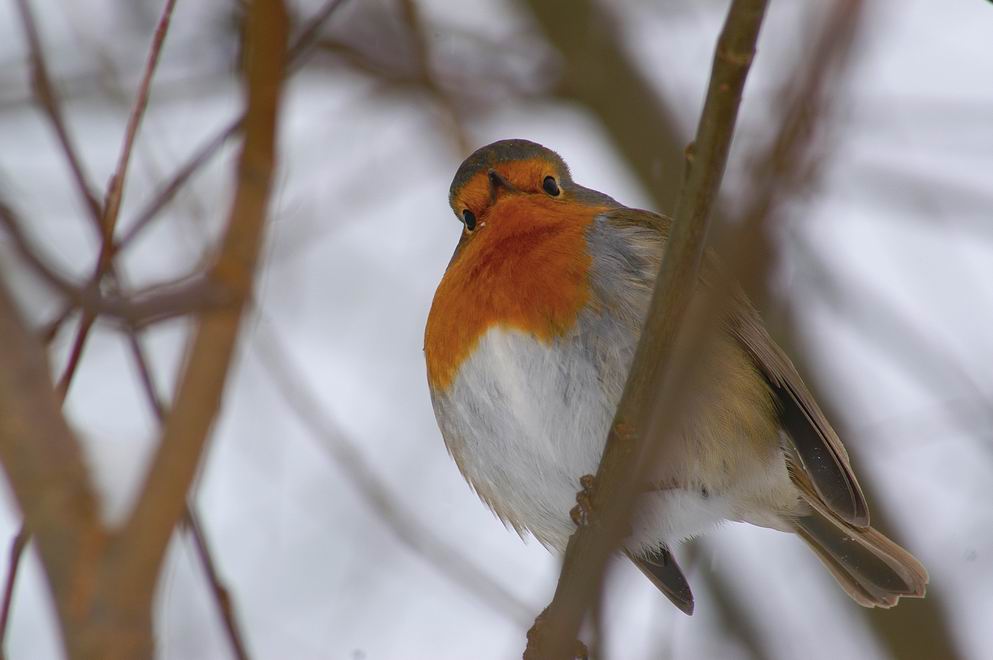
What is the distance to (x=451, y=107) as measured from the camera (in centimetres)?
534

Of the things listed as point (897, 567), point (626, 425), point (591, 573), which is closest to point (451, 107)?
point (897, 567)

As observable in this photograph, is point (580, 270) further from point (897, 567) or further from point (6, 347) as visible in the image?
point (6, 347)

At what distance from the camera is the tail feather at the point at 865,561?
396 centimetres

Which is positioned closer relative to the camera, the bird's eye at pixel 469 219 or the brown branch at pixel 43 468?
the brown branch at pixel 43 468

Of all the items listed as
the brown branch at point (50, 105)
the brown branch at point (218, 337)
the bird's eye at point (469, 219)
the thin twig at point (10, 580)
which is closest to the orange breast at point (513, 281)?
the bird's eye at point (469, 219)

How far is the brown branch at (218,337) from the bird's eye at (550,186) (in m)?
2.00

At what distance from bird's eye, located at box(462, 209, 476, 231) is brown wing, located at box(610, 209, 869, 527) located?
482mm

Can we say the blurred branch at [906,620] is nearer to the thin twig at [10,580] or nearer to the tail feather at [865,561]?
the tail feather at [865,561]

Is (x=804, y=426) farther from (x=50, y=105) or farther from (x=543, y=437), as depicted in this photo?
(x=50, y=105)

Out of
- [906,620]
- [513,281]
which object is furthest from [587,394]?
[906,620]

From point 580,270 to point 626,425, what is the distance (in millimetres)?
1150

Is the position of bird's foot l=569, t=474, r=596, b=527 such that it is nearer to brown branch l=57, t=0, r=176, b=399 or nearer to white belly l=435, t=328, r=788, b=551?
white belly l=435, t=328, r=788, b=551

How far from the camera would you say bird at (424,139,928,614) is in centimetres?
342

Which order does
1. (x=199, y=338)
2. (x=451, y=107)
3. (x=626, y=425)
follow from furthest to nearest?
(x=451, y=107) < (x=626, y=425) < (x=199, y=338)
